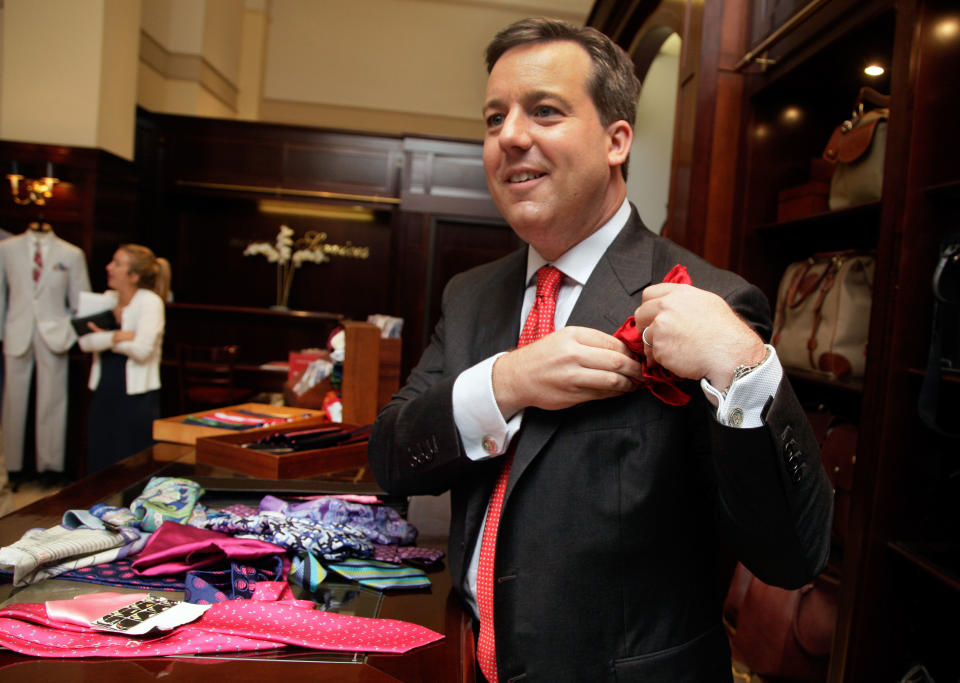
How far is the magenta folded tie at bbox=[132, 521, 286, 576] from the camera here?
1180mm

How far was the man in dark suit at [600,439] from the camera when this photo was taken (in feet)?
2.80

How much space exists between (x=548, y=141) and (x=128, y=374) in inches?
158

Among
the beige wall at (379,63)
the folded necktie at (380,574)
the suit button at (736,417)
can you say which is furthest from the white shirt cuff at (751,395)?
the beige wall at (379,63)

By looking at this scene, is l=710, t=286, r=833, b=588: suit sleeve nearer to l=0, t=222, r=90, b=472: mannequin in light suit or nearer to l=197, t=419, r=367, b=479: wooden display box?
l=197, t=419, r=367, b=479: wooden display box

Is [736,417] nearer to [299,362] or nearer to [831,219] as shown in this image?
[831,219]

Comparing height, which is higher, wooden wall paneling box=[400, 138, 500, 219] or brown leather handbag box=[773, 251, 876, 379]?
wooden wall paneling box=[400, 138, 500, 219]

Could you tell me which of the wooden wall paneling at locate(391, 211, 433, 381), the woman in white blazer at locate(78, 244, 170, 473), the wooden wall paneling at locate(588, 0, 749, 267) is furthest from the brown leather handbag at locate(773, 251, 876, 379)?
the wooden wall paneling at locate(391, 211, 433, 381)

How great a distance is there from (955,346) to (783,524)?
1178 millimetres

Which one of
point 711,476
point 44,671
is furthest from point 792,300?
point 44,671

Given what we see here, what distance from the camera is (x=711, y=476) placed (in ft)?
3.25

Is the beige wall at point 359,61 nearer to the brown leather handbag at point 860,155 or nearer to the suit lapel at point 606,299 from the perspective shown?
the brown leather handbag at point 860,155

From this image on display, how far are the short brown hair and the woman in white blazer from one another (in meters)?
3.81

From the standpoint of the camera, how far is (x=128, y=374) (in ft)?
14.1

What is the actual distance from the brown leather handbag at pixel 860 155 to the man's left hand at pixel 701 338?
1.68 m
